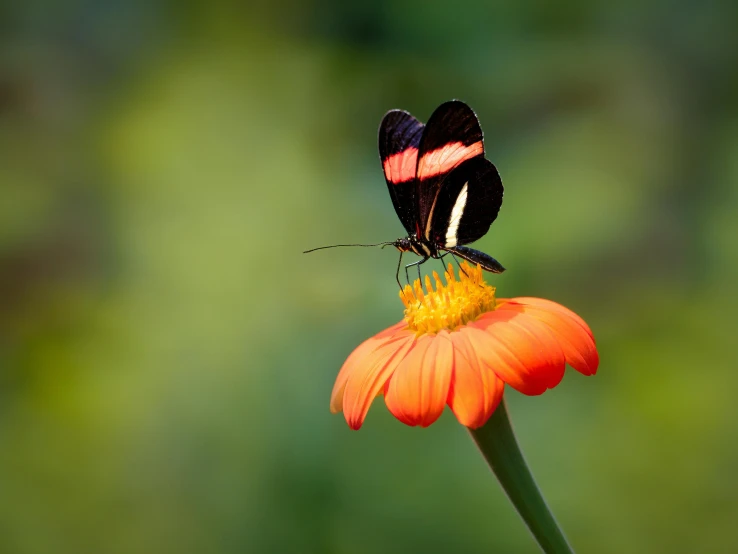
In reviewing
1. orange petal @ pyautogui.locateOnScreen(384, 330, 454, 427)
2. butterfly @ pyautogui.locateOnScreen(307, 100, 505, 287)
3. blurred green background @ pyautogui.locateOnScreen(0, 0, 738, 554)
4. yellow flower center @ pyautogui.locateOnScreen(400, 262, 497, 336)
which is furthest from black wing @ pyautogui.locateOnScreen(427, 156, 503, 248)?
blurred green background @ pyautogui.locateOnScreen(0, 0, 738, 554)

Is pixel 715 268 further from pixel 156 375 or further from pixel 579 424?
pixel 156 375

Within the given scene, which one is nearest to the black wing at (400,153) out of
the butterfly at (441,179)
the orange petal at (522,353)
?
the butterfly at (441,179)

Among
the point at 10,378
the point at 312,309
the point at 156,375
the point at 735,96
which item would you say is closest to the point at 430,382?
the point at 312,309

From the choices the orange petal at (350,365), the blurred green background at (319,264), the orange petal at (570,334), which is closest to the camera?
the orange petal at (570,334)

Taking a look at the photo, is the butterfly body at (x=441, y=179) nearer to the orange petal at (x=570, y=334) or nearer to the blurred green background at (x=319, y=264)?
the orange petal at (x=570, y=334)

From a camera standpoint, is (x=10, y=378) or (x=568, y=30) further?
(x=568, y=30)

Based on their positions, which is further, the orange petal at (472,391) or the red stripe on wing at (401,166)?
the red stripe on wing at (401,166)

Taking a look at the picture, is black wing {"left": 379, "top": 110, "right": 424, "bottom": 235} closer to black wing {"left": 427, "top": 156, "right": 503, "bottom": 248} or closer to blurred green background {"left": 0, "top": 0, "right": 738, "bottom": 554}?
black wing {"left": 427, "top": 156, "right": 503, "bottom": 248}

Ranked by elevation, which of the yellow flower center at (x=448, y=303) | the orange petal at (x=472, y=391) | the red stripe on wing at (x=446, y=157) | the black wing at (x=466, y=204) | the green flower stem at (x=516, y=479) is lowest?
the green flower stem at (x=516, y=479)
